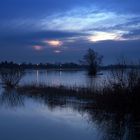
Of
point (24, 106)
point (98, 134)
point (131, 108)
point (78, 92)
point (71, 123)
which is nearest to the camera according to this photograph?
point (98, 134)

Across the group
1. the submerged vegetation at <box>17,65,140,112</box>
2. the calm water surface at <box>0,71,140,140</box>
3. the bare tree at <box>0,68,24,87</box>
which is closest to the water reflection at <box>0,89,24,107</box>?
the calm water surface at <box>0,71,140,140</box>

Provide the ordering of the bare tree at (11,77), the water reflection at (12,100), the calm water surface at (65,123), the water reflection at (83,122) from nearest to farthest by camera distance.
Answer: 1. the calm water surface at (65,123)
2. the water reflection at (83,122)
3. the water reflection at (12,100)
4. the bare tree at (11,77)

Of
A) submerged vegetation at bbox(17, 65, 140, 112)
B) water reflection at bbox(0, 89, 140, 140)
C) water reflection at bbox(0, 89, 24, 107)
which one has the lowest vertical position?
water reflection at bbox(0, 89, 140, 140)

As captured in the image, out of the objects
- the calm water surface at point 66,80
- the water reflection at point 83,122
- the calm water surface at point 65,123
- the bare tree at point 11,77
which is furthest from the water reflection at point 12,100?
the bare tree at point 11,77

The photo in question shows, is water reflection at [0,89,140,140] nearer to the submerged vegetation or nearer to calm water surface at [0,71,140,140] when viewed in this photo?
calm water surface at [0,71,140,140]

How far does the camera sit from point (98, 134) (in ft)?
41.2

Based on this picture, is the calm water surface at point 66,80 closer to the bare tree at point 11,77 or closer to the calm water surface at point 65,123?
the bare tree at point 11,77

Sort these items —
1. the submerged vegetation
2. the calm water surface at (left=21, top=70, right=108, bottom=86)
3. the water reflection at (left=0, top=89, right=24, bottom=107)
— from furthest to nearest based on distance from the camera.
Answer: the calm water surface at (left=21, top=70, right=108, bottom=86)
the water reflection at (left=0, top=89, right=24, bottom=107)
the submerged vegetation

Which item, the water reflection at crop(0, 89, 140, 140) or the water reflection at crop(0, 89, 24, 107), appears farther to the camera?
the water reflection at crop(0, 89, 24, 107)

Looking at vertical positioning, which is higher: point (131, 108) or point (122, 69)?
point (122, 69)

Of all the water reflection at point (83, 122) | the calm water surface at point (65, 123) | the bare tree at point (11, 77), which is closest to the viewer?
the calm water surface at point (65, 123)

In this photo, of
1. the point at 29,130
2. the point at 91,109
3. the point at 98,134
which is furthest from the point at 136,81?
the point at 29,130

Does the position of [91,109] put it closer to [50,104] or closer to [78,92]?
[50,104]

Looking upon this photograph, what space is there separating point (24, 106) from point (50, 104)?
1549mm
